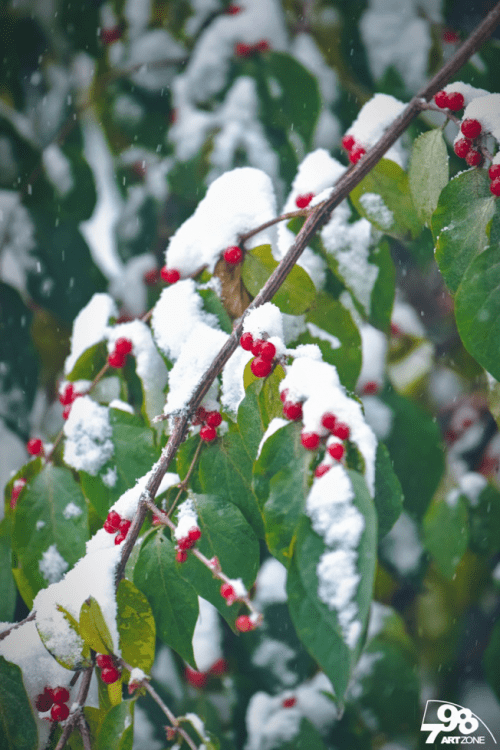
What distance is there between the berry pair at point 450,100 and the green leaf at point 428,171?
31 mm

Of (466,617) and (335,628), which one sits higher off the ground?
(335,628)

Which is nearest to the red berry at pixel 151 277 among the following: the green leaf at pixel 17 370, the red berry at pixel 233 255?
the green leaf at pixel 17 370

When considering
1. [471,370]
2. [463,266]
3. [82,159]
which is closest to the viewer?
[463,266]

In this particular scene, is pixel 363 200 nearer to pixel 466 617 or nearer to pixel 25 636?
pixel 25 636

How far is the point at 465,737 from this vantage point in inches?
45.4

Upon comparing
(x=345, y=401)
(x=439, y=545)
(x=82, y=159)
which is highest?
(x=82, y=159)

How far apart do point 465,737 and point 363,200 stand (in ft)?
3.74

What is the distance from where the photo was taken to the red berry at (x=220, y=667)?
1589 mm

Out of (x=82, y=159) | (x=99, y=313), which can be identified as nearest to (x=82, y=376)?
(x=99, y=313)

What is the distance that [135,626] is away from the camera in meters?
0.60

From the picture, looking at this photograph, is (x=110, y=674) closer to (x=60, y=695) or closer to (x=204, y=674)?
(x=60, y=695)

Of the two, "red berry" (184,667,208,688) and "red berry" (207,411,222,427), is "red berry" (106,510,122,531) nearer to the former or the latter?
"red berry" (207,411,222,427)

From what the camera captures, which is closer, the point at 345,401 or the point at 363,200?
the point at 345,401

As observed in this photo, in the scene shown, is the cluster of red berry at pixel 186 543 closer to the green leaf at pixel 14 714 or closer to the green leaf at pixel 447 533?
the green leaf at pixel 14 714
